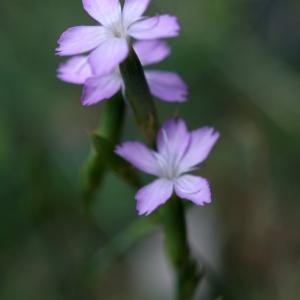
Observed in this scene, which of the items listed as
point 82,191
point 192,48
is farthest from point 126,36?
point 192,48

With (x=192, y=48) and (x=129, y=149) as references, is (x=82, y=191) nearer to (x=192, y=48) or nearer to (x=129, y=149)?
(x=129, y=149)

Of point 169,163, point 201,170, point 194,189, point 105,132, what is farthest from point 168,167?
point 201,170

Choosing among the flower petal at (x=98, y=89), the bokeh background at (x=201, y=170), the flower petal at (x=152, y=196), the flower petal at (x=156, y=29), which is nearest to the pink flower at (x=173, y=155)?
the flower petal at (x=152, y=196)

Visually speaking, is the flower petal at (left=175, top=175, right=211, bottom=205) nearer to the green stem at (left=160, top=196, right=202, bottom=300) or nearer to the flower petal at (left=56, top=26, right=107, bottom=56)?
the green stem at (left=160, top=196, right=202, bottom=300)

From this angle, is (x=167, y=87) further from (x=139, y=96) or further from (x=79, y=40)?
(x=79, y=40)

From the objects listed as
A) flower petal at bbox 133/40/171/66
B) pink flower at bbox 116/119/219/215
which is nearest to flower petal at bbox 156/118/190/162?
pink flower at bbox 116/119/219/215

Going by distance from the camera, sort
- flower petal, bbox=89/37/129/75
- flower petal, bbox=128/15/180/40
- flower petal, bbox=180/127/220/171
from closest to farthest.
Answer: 1. flower petal, bbox=89/37/129/75
2. flower petal, bbox=128/15/180/40
3. flower petal, bbox=180/127/220/171

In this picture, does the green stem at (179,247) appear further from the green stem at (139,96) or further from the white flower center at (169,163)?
the green stem at (139,96)
